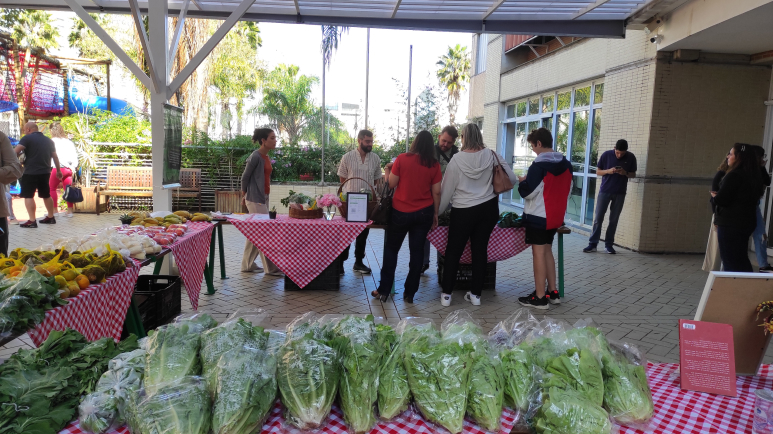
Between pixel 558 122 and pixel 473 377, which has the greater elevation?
pixel 558 122

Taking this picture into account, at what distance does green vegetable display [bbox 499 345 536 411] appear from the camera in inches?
67.9

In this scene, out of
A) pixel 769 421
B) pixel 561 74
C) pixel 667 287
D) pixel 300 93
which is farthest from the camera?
pixel 300 93

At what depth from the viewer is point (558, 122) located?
13227mm

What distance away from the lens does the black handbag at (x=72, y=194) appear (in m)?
11.4

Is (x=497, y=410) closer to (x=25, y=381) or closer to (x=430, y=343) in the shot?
(x=430, y=343)

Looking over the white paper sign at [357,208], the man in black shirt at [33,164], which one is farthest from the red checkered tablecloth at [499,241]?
the man in black shirt at [33,164]

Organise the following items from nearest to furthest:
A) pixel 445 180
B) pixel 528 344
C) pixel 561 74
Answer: pixel 528 344 → pixel 445 180 → pixel 561 74

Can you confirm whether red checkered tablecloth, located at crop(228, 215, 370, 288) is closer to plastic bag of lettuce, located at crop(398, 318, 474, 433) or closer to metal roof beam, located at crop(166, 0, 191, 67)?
metal roof beam, located at crop(166, 0, 191, 67)

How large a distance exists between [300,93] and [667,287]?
3009cm

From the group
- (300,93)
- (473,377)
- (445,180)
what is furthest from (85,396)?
(300,93)

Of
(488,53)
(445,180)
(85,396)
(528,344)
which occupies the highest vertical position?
Result: (488,53)

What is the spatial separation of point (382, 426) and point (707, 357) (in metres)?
1.34

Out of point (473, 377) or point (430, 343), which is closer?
point (473, 377)

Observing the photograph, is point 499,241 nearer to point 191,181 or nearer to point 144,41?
point 144,41
